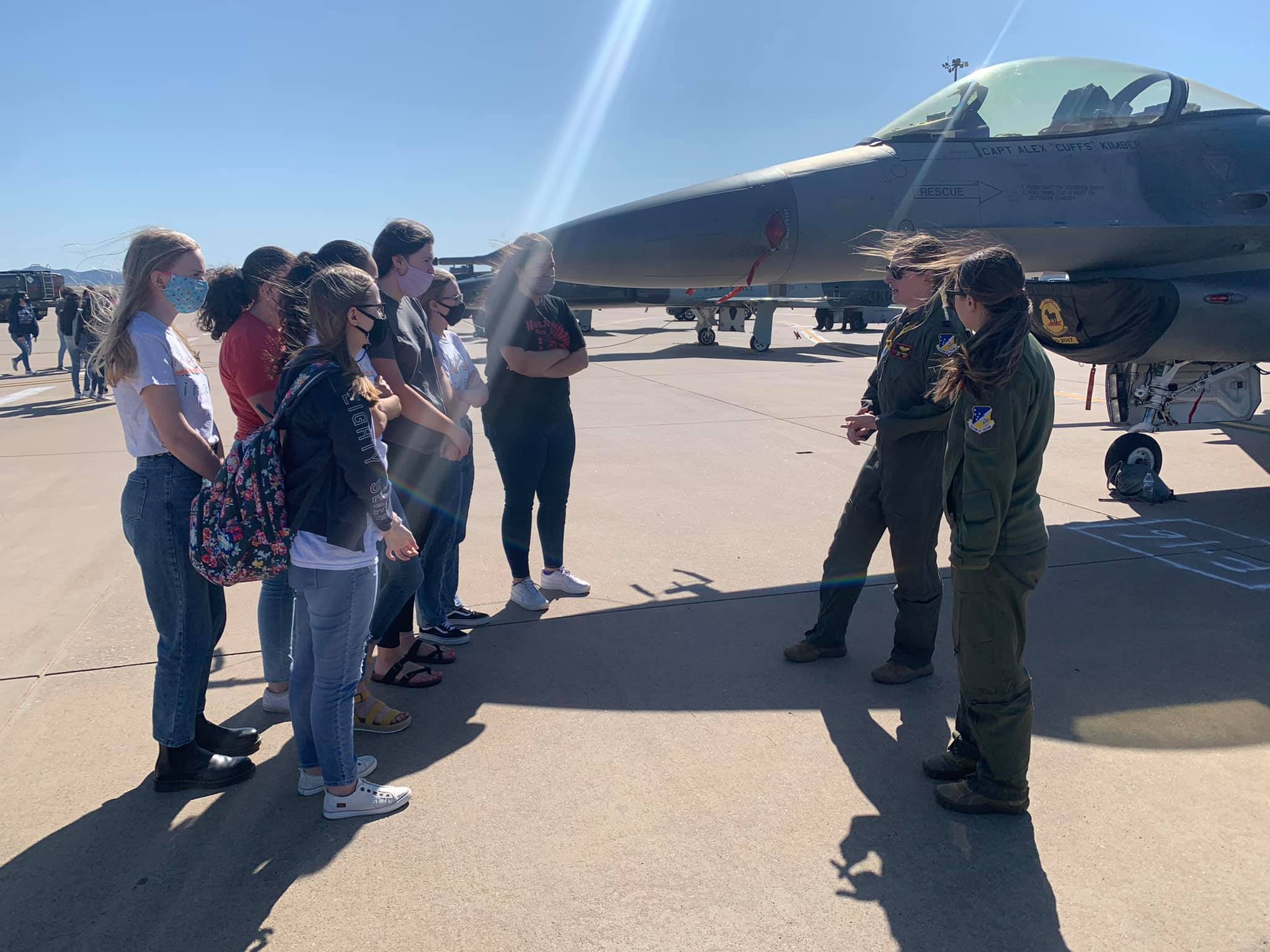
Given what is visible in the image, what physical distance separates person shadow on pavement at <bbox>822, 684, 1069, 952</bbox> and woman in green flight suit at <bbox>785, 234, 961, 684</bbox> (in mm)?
604

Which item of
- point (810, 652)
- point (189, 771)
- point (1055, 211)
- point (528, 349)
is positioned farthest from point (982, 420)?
point (1055, 211)

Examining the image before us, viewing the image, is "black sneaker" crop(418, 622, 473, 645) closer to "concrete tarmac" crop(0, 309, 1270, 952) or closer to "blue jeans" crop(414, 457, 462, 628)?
"blue jeans" crop(414, 457, 462, 628)

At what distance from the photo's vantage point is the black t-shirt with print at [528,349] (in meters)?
4.10

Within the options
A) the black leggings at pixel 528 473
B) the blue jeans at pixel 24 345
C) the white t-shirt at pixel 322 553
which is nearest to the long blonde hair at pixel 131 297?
the white t-shirt at pixel 322 553

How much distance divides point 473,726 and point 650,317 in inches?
1507

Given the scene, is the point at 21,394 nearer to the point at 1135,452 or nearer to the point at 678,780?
the point at 678,780

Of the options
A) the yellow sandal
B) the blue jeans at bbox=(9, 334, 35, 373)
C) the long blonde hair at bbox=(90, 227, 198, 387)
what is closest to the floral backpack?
the long blonde hair at bbox=(90, 227, 198, 387)

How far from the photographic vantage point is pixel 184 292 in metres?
2.61

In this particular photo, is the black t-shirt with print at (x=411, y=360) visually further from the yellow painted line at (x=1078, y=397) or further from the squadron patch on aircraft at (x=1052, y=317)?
the yellow painted line at (x=1078, y=397)

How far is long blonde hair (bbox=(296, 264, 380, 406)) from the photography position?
2299mm

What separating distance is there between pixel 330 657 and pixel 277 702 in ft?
3.61

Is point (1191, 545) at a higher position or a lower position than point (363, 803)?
higher

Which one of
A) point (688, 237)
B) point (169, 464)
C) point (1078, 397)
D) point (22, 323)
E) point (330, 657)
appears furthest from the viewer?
point (22, 323)

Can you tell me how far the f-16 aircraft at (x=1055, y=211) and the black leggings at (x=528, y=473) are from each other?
1164 millimetres
